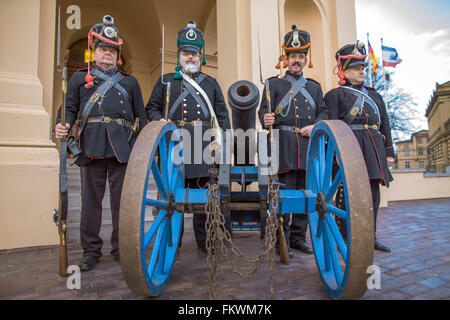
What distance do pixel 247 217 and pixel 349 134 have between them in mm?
1035

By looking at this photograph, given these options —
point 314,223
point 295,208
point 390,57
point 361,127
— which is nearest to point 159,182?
point 295,208

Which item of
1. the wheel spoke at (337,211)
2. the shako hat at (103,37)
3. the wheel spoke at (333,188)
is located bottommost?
the wheel spoke at (337,211)

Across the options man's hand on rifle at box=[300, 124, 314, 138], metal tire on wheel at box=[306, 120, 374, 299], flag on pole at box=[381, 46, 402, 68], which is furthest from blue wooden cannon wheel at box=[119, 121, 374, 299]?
flag on pole at box=[381, 46, 402, 68]

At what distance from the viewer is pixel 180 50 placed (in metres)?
2.84

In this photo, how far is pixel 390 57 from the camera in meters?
10.6

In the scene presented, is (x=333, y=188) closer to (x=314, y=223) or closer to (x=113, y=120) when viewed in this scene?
(x=314, y=223)

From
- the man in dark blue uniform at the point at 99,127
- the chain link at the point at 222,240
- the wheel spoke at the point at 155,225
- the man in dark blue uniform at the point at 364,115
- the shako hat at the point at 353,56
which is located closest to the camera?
the chain link at the point at 222,240

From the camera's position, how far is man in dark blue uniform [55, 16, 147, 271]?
2613mm

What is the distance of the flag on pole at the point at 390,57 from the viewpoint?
10422 mm

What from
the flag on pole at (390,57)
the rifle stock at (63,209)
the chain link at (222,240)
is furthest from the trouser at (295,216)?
the flag on pole at (390,57)

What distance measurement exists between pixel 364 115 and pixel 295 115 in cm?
78

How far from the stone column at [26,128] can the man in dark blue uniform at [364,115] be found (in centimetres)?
317

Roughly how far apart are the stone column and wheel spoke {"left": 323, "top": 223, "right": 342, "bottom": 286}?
2.85 meters

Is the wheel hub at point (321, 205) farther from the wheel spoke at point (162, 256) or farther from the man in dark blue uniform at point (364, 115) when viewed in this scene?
the man in dark blue uniform at point (364, 115)
